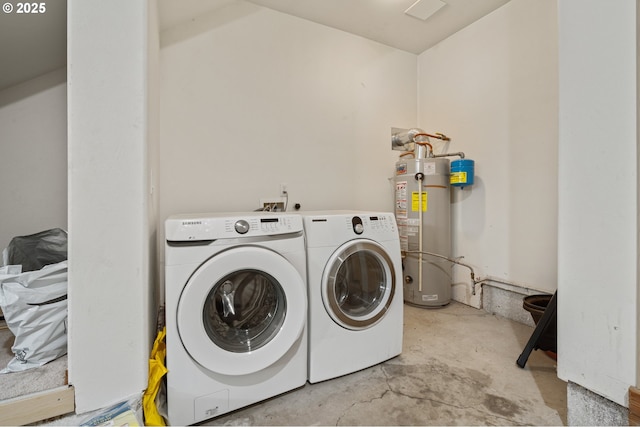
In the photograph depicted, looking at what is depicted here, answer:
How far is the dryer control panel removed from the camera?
1.14m

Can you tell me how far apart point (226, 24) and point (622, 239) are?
258 centimetres

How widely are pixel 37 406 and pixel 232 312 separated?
0.70 metres

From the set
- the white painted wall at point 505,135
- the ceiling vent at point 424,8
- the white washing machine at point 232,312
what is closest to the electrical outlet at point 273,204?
the white washing machine at point 232,312

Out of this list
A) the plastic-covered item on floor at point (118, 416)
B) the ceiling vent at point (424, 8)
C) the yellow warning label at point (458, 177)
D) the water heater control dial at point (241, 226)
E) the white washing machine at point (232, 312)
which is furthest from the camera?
the yellow warning label at point (458, 177)

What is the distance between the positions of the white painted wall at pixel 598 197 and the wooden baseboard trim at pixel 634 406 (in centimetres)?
3

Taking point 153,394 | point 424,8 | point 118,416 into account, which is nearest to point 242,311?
point 153,394

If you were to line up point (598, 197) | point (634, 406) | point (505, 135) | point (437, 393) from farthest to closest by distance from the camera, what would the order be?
1. point (505, 135)
2. point (437, 393)
3. point (598, 197)
4. point (634, 406)

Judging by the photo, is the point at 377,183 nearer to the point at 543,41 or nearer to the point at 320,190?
the point at 320,190

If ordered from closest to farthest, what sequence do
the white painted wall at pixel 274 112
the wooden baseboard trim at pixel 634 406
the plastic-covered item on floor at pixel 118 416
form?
1. the wooden baseboard trim at pixel 634 406
2. the plastic-covered item on floor at pixel 118 416
3. the white painted wall at pixel 274 112

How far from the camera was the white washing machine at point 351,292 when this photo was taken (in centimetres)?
142

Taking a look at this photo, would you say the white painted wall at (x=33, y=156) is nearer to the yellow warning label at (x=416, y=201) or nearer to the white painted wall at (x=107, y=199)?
the white painted wall at (x=107, y=199)

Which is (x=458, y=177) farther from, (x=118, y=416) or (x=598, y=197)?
(x=118, y=416)

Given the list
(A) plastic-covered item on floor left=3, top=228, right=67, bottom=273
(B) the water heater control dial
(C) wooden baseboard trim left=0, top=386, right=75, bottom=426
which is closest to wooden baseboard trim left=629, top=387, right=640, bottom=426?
(B) the water heater control dial

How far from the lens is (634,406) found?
3.02 feet
